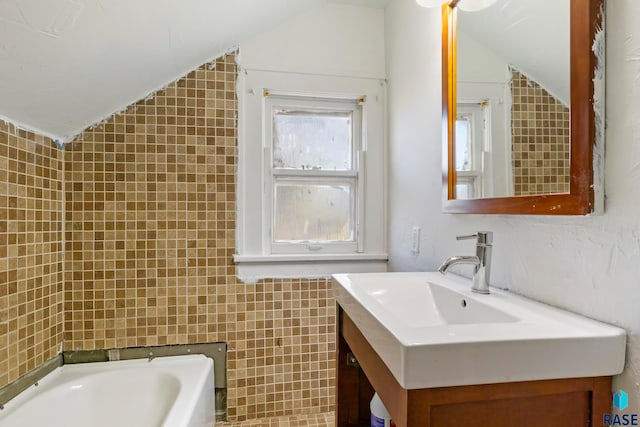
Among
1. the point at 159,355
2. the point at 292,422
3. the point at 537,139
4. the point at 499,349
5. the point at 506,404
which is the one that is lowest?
the point at 292,422

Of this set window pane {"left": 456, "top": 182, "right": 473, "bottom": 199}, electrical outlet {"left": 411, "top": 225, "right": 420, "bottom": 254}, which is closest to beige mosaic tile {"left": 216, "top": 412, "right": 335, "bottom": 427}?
electrical outlet {"left": 411, "top": 225, "right": 420, "bottom": 254}

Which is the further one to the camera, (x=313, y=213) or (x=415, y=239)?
(x=313, y=213)

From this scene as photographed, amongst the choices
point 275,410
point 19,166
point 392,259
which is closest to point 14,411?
point 19,166

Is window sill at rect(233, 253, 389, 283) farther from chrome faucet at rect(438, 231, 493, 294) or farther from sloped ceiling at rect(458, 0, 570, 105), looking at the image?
sloped ceiling at rect(458, 0, 570, 105)

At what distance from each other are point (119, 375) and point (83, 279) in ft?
1.64

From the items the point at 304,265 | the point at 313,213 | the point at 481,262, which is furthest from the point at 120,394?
the point at 481,262

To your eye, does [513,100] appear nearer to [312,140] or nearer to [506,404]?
[506,404]

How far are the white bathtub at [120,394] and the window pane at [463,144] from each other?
1360 millimetres

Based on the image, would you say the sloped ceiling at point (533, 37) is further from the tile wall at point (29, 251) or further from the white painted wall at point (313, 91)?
the tile wall at point (29, 251)

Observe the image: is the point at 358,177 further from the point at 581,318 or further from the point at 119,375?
the point at 119,375

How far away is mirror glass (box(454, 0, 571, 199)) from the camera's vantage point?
0.78 metres

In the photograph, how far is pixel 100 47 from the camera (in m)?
1.20

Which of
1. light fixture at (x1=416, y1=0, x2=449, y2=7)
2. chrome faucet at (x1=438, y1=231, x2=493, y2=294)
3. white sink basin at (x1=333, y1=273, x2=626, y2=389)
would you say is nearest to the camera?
white sink basin at (x1=333, y1=273, x2=626, y2=389)

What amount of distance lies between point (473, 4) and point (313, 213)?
3.90ft
